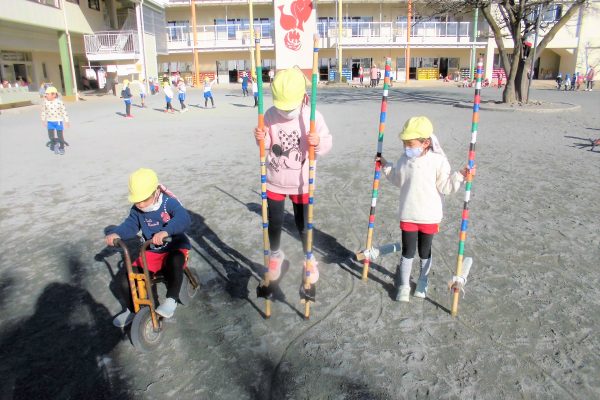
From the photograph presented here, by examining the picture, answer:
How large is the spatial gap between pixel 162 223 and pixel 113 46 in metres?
31.9

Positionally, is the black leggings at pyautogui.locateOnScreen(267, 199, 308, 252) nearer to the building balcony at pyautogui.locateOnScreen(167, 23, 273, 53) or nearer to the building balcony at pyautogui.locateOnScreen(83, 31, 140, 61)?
the building balcony at pyautogui.locateOnScreen(83, 31, 140, 61)

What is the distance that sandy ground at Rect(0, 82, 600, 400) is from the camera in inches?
116

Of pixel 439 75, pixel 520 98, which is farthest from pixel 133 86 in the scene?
pixel 439 75

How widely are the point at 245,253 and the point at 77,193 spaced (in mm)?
3974

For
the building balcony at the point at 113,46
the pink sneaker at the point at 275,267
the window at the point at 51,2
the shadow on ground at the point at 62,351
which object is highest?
the window at the point at 51,2

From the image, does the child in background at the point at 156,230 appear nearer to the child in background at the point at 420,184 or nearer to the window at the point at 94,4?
the child in background at the point at 420,184

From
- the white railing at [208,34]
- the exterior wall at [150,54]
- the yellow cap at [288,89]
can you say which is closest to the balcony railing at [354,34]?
the white railing at [208,34]

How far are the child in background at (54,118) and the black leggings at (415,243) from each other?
982cm

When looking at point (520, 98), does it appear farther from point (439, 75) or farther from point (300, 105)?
point (439, 75)

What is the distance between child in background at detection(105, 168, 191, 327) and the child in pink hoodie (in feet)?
2.62

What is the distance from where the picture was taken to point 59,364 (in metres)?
3.14

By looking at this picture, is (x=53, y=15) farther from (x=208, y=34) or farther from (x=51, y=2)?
(x=208, y=34)

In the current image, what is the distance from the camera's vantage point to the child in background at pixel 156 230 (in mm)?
3441

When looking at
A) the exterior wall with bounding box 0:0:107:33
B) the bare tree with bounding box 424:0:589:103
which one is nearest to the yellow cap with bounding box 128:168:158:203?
the bare tree with bounding box 424:0:589:103
